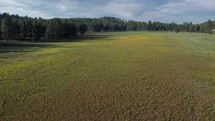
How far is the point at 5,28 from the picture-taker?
89.9m

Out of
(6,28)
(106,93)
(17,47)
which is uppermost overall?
(6,28)

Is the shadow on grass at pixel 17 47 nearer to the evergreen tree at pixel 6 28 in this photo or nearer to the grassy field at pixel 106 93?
the evergreen tree at pixel 6 28

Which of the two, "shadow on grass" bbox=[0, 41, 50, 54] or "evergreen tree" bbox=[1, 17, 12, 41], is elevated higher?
"evergreen tree" bbox=[1, 17, 12, 41]

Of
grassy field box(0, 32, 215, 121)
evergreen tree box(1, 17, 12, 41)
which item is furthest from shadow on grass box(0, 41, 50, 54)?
grassy field box(0, 32, 215, 121)

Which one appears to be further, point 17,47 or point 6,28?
point 6,28

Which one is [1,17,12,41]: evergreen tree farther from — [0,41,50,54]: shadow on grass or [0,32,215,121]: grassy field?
[0,32,215,121]: grassy field

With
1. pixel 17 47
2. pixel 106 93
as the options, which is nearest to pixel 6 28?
pixel 17 47

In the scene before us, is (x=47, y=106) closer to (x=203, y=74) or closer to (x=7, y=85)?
(x=7, y=85)

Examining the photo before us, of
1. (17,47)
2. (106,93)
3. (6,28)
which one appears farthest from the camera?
(6,28)

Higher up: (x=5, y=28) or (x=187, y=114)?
(x=5, y=28)

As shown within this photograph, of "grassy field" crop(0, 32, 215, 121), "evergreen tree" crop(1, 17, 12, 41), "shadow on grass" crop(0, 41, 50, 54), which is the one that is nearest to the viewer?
"grassy field" crop(0, 32, 215, 121)

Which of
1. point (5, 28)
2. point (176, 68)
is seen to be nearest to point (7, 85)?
point (176, 68)

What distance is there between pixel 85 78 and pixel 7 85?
7067 mm

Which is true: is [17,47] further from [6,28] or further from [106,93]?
[106,93]
